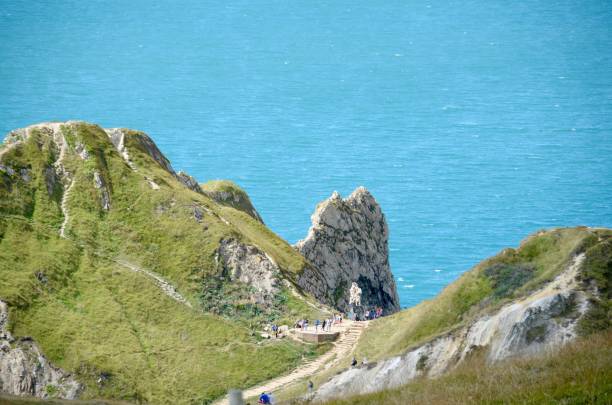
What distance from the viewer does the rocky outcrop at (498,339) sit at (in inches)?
3406

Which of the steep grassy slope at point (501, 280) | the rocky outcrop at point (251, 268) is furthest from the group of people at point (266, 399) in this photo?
the rocky outcrop at point (251, 268)

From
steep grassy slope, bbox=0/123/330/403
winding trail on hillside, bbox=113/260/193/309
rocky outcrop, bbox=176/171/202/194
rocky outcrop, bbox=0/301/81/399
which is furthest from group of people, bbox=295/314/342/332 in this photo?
rocky outcrop, bbox=176/171/202/194

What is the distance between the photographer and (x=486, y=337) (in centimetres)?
9044

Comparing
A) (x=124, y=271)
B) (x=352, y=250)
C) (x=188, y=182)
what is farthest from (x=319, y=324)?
(x=352, y=250)

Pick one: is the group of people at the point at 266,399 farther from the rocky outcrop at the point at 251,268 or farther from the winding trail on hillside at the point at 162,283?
the rocky outcrop at the point at 251,268

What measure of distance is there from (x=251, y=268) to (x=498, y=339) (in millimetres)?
52111

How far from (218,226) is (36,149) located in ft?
85.6

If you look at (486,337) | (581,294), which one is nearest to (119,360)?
(486,337)

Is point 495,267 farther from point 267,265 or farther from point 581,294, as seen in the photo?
point 267,265

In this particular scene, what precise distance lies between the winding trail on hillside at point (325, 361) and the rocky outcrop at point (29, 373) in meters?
15.2

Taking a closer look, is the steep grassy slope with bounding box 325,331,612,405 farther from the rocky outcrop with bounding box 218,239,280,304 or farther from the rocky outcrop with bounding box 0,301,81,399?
the rocky outcrop with bounding box 218,239,280,304

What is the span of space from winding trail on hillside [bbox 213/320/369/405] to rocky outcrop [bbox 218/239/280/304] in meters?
10.1

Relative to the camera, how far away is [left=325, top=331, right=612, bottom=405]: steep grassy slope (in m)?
61.5

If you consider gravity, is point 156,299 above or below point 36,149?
below
